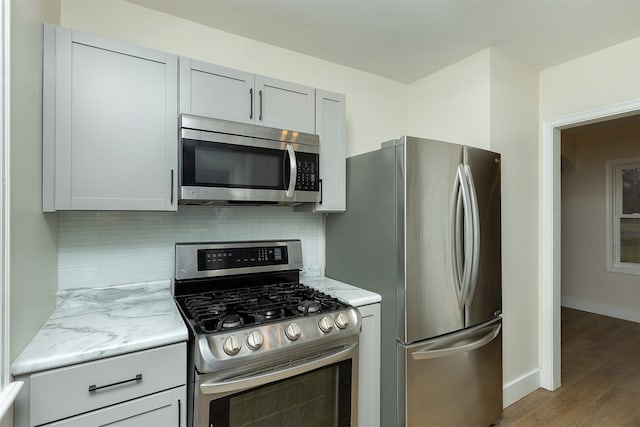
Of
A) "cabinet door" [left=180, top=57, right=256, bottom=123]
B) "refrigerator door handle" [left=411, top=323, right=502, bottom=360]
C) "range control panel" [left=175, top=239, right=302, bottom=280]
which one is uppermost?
"cabinet door" [left=180, top=57, right=256, bottom=123]

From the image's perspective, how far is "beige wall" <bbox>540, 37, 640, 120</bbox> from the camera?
82.5 inches

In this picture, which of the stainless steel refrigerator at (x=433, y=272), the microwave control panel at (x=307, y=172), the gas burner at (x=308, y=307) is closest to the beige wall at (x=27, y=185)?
the gas burner at (x=308, y=307)

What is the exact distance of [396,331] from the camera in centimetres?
169

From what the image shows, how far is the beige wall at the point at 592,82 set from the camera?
210 cm

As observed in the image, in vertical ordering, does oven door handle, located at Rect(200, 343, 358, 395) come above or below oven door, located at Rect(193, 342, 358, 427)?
above

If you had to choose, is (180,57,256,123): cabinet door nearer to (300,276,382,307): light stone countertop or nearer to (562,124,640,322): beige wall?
(300,276,382,307): light stone countertop

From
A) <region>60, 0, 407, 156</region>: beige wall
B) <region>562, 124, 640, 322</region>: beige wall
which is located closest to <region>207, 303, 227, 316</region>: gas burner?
<region>60, 0, 407, 156</region>: beige wall

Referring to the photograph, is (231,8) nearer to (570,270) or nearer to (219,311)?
(219,311)

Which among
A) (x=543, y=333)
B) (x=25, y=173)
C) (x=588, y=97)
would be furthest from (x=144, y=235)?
(x=588, y=97)

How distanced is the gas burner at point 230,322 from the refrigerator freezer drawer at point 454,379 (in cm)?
88

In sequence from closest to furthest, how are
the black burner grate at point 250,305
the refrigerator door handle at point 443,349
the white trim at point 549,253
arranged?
the black burner grate at point 250,305, the refrigerator door handle at point 443,349, the white trim at point 549,253

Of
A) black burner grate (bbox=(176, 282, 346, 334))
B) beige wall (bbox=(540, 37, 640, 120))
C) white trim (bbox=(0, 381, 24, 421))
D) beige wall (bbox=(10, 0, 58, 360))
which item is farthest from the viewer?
beige wall (bbox=(540, 37, 640, 120))

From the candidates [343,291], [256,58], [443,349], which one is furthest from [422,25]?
[443,349]

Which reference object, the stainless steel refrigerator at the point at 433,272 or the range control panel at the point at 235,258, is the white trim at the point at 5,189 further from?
the stainless steel refrigerator at the point at 433,272
